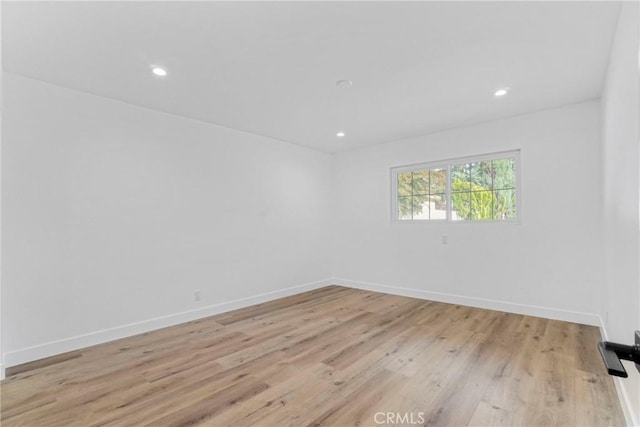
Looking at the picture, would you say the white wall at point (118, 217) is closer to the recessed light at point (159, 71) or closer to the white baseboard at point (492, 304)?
the recessed light at point (159, 71)

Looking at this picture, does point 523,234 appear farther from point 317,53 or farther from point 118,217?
point 118,217

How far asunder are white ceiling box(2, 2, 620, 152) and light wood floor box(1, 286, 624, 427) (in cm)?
249

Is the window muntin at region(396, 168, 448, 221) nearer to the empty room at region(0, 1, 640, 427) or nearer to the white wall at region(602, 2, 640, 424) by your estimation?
the empty room at region(0, 1, 640, 427)

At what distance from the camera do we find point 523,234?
3.71 m

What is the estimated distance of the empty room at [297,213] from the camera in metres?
1.88

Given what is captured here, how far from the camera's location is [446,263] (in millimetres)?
4309

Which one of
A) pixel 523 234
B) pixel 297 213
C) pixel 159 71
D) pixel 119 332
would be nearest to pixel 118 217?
pixel 119 332

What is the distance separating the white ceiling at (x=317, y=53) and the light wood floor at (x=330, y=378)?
2488mm

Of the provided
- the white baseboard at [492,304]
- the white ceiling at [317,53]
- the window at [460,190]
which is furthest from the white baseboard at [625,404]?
the white ceiling at [317,53]

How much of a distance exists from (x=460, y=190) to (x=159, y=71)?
13.0 ft

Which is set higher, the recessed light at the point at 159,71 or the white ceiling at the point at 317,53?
the white ceiling at the point at 317,53

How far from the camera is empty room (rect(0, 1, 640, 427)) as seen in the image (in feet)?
6.18

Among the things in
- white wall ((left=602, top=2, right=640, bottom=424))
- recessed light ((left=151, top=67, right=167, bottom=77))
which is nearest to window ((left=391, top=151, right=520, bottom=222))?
white wall ((left=602, top=2, right=640, bottom=424))

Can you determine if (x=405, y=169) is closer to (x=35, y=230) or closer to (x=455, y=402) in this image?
(x=455, y=402)
